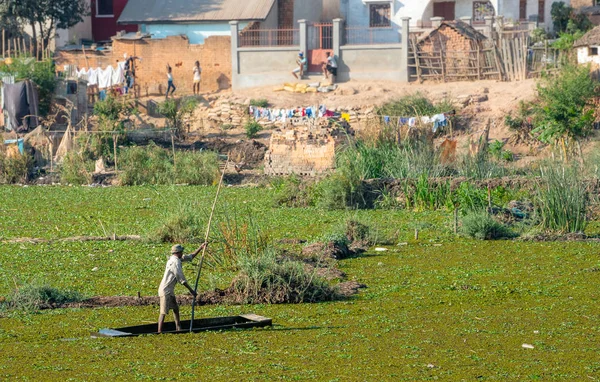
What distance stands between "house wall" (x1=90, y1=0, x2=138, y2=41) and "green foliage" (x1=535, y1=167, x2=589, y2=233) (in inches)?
1288

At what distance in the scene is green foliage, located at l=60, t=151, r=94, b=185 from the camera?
84.9ft

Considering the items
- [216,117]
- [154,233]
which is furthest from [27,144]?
[154,233]

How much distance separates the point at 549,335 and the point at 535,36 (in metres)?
32.8

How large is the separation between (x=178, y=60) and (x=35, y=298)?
29080mm

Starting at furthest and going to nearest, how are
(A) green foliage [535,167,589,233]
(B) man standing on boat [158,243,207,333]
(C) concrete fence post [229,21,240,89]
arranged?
(C) concrete fence post [229,21,240,89] < (A) green foliage [535,167,589,233] < (B) man standing on boat [158,243,207,333]

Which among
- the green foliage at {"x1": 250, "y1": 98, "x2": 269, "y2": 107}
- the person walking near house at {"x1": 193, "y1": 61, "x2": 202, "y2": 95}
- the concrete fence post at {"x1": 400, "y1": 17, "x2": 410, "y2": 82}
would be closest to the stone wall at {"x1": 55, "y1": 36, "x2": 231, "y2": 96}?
the person walking near house at {"x1": 193, "y1": 61, "x2": 202, "y2": 95}

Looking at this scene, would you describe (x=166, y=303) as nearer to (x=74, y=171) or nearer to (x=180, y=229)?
(x=180, y=229)

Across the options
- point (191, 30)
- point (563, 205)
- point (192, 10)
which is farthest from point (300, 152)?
point (192, 10)

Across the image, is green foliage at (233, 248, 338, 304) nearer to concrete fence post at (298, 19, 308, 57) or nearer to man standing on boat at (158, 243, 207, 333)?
man standing on boat at (158, 243, 207, 333)

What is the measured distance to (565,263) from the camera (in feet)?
48.5

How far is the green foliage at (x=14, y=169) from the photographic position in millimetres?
26266

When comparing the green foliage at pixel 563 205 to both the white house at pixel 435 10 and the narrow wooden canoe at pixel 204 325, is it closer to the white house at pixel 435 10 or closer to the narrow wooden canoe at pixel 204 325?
the narrow wooden canoe at pixel 204 325

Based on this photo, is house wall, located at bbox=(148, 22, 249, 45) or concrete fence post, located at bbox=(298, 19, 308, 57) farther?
house wall, located at bbox=(148, 22, 249, 45)

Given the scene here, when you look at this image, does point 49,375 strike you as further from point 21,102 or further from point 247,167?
point 21,102
